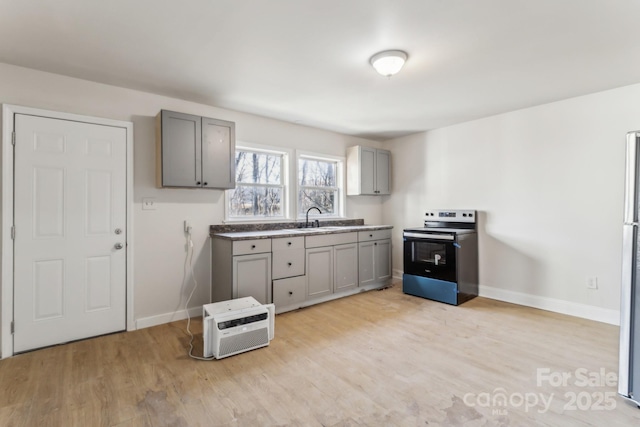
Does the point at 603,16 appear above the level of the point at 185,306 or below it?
above

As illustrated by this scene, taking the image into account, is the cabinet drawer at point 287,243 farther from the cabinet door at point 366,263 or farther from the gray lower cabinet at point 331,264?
the cabinet door at point 366,263

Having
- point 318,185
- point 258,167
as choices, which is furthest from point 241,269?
point 318,185

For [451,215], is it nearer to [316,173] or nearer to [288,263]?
[316,173]

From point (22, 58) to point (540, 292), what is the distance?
221 inches

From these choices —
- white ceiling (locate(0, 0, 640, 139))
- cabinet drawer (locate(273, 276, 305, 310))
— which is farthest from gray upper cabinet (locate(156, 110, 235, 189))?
cabinet drawer (locate(273, 276, 305, 310))

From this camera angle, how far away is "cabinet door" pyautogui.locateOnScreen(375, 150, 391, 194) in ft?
17.0

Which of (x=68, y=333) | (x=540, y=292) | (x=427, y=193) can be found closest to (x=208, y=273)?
(x=68, y=333)

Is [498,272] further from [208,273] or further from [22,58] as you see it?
[22,58]

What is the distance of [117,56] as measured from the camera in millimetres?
2490

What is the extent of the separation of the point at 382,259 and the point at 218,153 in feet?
9.25

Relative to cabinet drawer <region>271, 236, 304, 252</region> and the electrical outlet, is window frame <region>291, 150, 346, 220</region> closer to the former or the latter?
cabinet drawer <region>271, 236, 304, 252</region>

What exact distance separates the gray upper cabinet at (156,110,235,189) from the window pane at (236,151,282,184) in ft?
1.46

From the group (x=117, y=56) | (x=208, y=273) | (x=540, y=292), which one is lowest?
(x=540, y=292)

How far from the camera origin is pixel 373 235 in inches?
183
